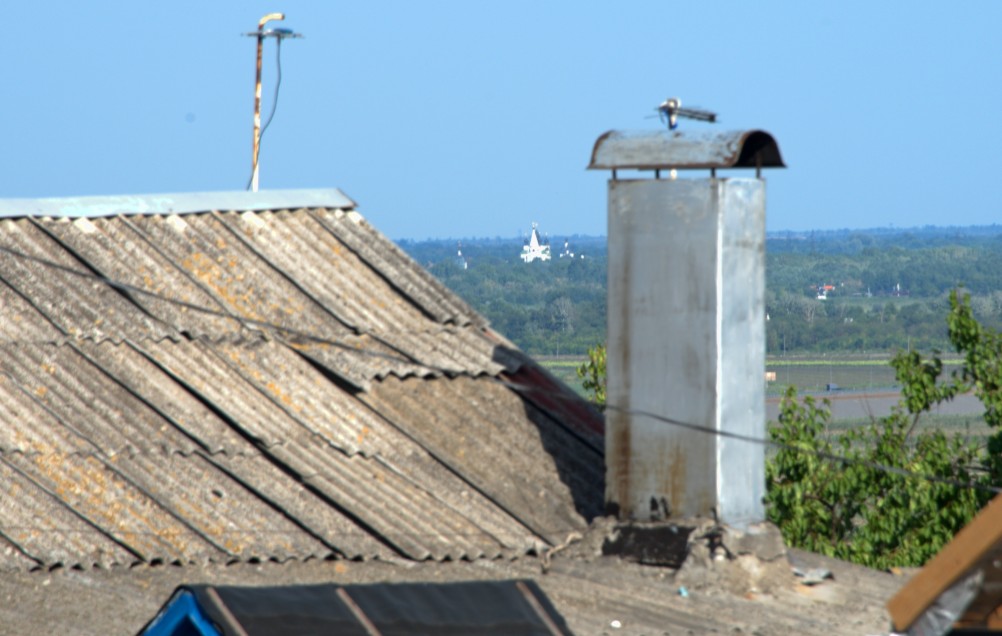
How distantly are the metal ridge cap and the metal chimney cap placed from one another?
103 inches

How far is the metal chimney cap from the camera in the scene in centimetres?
955

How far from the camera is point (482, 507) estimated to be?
9414 millimetres

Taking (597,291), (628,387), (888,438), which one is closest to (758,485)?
(628,387)

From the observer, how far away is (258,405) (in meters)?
9.62

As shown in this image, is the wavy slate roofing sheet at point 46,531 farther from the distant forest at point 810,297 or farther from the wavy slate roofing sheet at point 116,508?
the distant forest at point 810,297

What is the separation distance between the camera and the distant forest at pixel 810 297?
6700cm

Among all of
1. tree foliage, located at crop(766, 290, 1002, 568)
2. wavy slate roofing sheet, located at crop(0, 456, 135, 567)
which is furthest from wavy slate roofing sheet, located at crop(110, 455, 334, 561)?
tree foliage, located at crop(766, 290, 1002, 568)

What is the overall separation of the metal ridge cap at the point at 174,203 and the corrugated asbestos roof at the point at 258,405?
0.03 metres

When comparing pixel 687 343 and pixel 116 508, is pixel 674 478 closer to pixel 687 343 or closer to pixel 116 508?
pixel 687 343

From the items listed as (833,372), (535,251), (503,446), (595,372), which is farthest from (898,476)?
(535,251)

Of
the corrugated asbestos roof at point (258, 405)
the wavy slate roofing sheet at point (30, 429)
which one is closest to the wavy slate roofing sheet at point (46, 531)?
the corrugated asbestos roof at point (258, 405)

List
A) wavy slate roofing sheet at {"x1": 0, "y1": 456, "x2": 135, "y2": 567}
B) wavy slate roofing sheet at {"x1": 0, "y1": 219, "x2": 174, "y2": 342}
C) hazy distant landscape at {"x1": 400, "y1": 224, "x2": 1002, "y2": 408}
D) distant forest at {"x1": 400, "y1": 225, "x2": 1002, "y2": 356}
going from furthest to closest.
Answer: distant forest at {"x1": 400, "y1": 225, "x2": 1002, "y2": 356}, hazy distant landscape at {"x1": 400, "y1": 224, "x2": 1002, "y2": 408}, wavy slate roofing sheet at {"x1": 0, "y1": 219, "x2": 174, "y2": 342}, wavy slate roofing sheet at {"x1": 0, "y1": 456, "x2": 135, "y2": 567}

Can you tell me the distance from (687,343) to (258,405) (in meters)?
2.37

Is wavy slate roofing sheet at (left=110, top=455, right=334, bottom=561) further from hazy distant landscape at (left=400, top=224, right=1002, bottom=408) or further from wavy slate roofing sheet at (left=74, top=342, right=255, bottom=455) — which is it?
hazy distant landscape at (left=400, top=224, right=1002, bottom=408)
